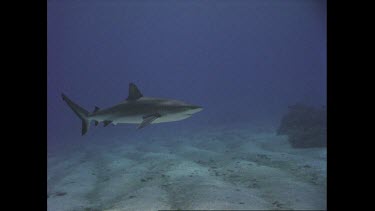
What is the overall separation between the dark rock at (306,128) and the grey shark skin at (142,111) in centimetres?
573

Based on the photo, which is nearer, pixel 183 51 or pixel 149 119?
pixel 149 119

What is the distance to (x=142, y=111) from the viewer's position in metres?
6.41

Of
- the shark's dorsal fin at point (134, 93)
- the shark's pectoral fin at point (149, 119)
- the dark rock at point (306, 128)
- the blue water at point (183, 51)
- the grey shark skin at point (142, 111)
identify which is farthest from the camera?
the blue water at point (183, 51)

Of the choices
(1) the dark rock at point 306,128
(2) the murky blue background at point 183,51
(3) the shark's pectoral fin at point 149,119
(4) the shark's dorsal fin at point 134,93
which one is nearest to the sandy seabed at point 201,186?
(3) the shark's pectoral fin at point 149,119

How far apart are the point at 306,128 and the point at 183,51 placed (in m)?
179

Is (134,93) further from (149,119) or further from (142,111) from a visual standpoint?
A: (149,119)

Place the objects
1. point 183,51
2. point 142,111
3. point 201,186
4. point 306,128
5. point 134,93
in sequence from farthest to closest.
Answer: point 183,51
point 306,128
point 134,93
point 142,111
point 201,186

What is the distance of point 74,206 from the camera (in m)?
4.94

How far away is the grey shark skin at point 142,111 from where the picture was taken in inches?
232

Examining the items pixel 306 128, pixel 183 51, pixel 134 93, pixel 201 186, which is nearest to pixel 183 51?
pixel 183 51

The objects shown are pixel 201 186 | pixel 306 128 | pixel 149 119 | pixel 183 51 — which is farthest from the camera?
pixel 183 51

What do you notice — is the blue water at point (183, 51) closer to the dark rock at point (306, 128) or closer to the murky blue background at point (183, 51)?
A: the murky blue background at point (183, 51)

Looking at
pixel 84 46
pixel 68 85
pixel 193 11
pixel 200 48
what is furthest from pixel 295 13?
pixel 68 85
